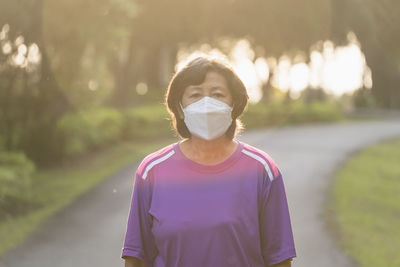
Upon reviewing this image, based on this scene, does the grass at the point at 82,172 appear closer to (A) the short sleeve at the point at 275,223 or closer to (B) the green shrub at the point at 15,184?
(B) the green shrub at the point at 15,184

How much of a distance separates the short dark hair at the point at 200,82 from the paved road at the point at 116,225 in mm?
4320

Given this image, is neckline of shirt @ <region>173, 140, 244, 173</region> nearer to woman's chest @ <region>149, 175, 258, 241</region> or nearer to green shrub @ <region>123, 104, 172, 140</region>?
woman's chest @ <region>149, 175, 258, 241</region>

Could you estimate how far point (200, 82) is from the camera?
2463 mm

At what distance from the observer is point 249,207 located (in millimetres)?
2344

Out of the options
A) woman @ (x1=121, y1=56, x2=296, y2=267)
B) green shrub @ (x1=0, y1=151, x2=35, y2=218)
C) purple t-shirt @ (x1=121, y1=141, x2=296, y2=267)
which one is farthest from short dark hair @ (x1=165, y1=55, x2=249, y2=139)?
green shrub @ (x1=0, y1=151, x2=35, y2=218)

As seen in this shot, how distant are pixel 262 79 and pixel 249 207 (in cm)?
4279

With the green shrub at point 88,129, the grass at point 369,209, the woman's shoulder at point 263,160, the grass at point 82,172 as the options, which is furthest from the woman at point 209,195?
the green shrub at point 88,129

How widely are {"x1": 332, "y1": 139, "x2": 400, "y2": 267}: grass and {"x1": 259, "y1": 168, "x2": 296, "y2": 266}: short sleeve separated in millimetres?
4563

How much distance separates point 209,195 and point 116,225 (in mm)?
6450

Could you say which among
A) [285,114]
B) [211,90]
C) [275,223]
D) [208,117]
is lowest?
[275,223]

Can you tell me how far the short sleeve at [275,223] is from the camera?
2395mm

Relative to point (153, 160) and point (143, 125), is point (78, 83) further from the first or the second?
point (153, 160)

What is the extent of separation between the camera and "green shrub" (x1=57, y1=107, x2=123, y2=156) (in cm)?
1386

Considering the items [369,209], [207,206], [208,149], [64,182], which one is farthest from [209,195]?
[64,182]
